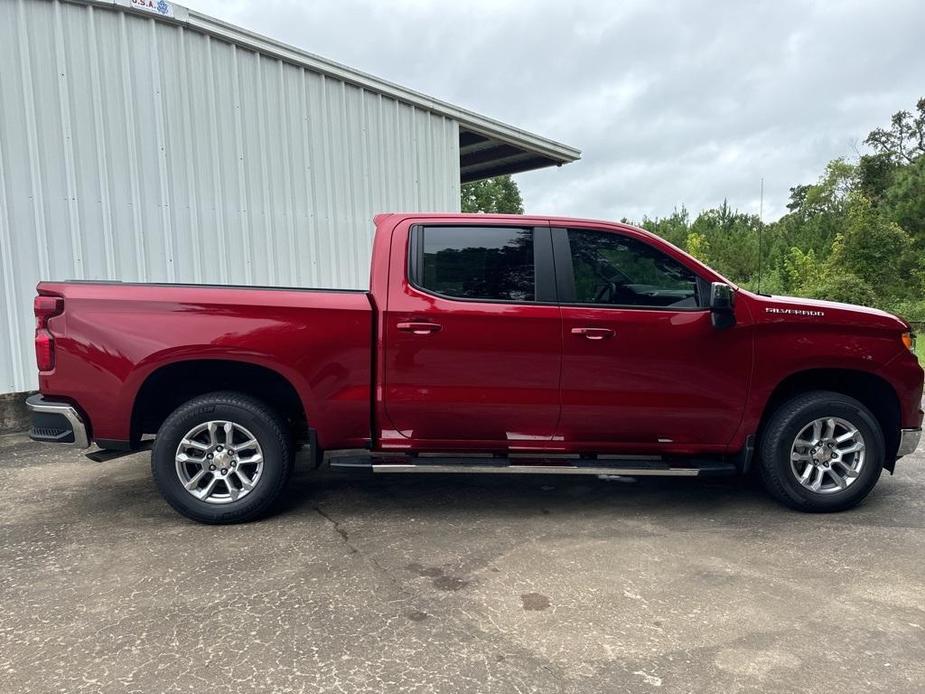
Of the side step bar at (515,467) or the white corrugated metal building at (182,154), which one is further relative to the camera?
the white corrugated metal building at (182,154)

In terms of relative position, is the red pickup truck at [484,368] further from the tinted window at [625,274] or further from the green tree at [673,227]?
the green tree at [673,227]

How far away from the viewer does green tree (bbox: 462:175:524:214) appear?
141 ft

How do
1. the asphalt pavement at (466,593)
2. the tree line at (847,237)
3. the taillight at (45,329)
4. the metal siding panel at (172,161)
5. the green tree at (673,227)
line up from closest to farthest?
the asphalt pavement at (466,593) < the taillight at (45,329) < the metal siding panel at (172,161) < the tree line at (847,237) < the green tree at (673,227)

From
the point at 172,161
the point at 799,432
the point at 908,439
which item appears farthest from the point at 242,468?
the point at 172,161

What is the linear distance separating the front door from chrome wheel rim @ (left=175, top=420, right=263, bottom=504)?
78.1 inches

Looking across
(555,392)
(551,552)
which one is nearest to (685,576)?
(551,552)

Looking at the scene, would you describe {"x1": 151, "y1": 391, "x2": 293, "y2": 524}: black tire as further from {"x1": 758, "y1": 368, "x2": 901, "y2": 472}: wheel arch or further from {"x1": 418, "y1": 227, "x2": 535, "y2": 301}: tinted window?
{"x1": 758, "y1": 368, "x2": 901, "y2": 472}: wheel arch

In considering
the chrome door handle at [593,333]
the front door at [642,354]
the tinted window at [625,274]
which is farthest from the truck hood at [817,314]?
the chrome door handle at [593,333]

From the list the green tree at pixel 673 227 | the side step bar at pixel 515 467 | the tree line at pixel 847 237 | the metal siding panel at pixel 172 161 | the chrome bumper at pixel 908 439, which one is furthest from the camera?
the green tree at pixel 673 227

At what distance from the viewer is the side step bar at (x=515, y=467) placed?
385 centimetres

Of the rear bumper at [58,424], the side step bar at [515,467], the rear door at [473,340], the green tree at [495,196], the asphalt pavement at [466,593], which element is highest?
the green tree at [495,196]

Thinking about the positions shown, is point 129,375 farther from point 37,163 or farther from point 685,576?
point 37,163

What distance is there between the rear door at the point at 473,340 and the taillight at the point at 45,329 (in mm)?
1969

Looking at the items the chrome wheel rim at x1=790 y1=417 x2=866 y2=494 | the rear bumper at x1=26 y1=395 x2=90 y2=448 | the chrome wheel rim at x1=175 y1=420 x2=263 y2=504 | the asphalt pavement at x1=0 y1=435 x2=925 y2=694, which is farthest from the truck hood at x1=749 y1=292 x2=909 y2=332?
the rear bumper at x1=26 y1=395 x2=90 y2=448
